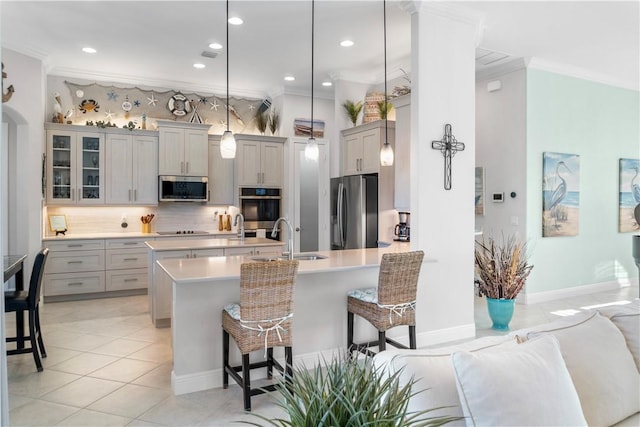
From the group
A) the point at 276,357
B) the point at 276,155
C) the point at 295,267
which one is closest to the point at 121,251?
the point at 276,155

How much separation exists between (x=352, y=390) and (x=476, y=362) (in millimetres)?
642

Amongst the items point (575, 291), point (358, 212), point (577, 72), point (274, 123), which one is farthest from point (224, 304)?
point (577, 72)

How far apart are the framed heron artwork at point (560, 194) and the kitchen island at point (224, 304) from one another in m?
2.76

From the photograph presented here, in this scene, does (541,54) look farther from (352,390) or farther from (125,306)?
(125,306)

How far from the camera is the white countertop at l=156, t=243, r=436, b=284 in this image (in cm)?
295

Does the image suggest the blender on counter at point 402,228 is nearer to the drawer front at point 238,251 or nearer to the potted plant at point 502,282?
the potted plant at point 502,282

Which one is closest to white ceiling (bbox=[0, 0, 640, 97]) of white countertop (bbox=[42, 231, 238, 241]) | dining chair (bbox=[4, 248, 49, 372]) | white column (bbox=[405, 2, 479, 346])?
white column (bbox=[405, 2, 479, 346])

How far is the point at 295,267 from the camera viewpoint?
2777mm

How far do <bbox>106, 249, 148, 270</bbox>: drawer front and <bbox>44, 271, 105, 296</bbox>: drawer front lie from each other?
19cm

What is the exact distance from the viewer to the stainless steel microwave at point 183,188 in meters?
6.35

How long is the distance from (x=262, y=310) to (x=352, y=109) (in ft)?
14.0

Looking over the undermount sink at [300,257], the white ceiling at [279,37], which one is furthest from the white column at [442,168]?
the undermount sink at [300,257]

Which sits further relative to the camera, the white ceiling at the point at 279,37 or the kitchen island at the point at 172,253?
the kitchen island at the point at 172,253

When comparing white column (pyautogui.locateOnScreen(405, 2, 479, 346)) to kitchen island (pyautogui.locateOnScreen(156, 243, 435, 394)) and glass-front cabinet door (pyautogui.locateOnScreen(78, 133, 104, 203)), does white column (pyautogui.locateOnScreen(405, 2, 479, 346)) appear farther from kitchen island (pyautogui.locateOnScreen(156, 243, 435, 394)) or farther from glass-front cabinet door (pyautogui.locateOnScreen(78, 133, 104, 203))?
glass-front cabinet door (pyautogui.locateOnScreen(78, 133, 104, 203))
